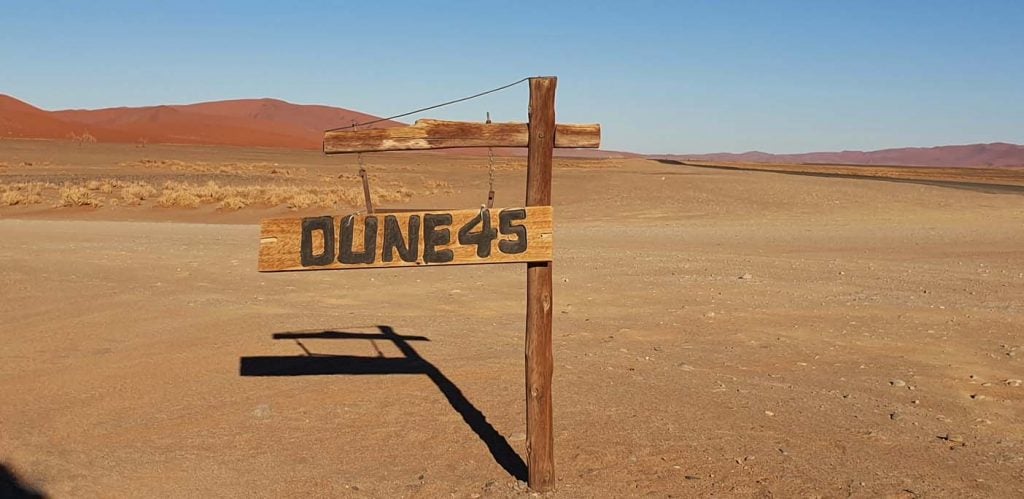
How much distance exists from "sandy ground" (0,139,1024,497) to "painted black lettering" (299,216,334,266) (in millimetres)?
1273

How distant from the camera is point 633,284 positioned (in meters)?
13.3

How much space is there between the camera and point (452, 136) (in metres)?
5.87

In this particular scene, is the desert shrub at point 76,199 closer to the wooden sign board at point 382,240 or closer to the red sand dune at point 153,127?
the wooden sign board at point 382,240

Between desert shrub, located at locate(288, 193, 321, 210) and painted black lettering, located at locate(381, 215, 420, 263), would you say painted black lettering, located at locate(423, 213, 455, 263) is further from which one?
desert shrub, located at locate(288, 193, 321, 210)

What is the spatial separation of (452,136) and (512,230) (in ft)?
2.08

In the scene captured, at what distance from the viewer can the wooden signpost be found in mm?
5688

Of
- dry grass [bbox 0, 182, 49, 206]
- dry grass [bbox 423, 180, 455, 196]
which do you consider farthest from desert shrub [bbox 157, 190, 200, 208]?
dry grass [bbox 423, 180, 455, 196]

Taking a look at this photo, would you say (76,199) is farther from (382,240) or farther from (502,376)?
(382,240)

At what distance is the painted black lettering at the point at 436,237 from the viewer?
5.75m

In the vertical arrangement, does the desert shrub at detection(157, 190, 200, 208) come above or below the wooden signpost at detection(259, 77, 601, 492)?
below

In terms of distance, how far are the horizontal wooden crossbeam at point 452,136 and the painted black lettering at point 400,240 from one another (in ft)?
1.31

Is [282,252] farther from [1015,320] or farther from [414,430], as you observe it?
[1015,320]

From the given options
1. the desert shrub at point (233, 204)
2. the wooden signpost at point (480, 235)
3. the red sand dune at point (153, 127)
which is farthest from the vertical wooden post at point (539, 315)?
the red sand dune at point (153, 127)

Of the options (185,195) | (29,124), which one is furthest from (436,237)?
(29,124)
